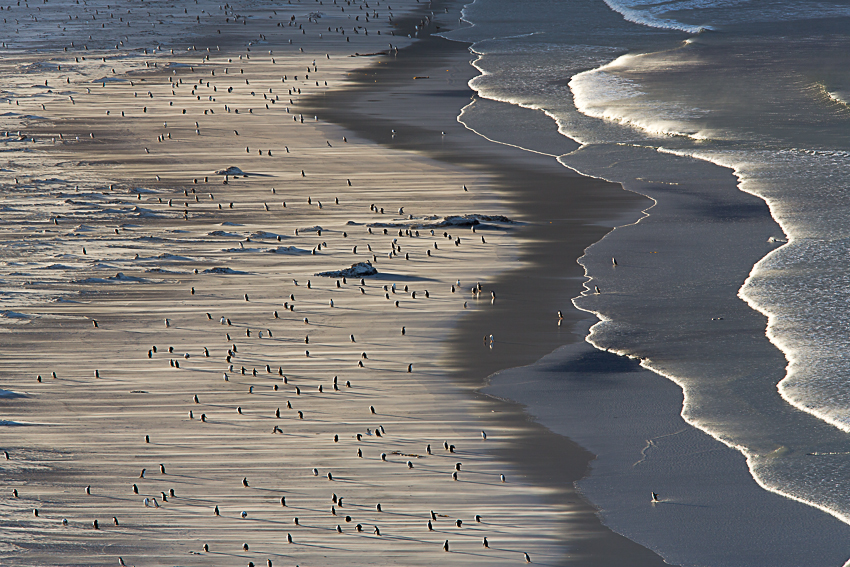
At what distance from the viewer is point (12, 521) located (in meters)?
12.2

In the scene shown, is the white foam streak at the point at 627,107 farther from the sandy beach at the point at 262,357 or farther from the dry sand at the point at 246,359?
the dry sand at the point at 246,359

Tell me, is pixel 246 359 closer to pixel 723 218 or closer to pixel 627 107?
pixel 723 218

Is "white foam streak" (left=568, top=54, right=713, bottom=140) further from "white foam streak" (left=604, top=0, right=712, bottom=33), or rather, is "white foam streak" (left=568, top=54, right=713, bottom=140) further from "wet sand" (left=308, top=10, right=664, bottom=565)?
"white foam streak" (left=604, top=0, right=712, bottom=33)

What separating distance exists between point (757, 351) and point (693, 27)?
4499 cm

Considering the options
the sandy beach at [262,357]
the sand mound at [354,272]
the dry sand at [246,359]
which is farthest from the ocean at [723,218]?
the sand mound at [354,272]

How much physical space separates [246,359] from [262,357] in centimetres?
27

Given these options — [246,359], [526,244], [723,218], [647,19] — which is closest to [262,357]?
[246,359]

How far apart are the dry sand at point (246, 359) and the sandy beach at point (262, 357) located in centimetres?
5

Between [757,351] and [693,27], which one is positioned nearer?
[757,351]

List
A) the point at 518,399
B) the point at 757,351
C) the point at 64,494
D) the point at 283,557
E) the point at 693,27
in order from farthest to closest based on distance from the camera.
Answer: the point at 693,27, the point at 757,351, the point at 518,399, the point at 64,494, the point at 283,557

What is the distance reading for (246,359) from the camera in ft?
57.3

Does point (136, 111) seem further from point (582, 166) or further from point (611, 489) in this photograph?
point (611, 489)

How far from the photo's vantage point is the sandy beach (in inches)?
487

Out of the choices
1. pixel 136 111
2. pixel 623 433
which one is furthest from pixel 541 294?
pixel 136 111
